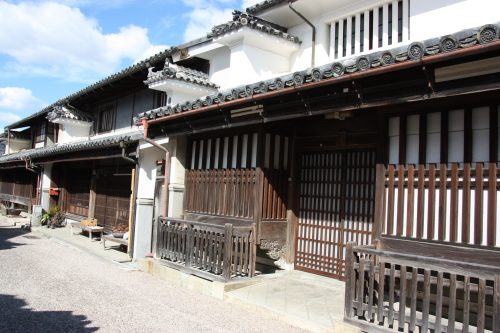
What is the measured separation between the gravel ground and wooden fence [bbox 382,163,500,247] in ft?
7.71

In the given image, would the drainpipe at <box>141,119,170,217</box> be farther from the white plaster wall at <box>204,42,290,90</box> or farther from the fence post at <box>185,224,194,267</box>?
the white plaster wall at <box>204,42,290,90</box>

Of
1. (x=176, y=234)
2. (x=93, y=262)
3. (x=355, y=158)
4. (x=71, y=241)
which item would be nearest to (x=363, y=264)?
(x=355, y=158)

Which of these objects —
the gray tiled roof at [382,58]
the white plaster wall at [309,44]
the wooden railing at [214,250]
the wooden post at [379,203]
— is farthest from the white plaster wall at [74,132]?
A: the wooden post at [379,203]

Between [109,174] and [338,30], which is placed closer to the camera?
[338,30]

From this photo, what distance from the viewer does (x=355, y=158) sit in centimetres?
774

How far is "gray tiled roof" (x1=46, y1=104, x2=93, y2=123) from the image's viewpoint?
18812 mm

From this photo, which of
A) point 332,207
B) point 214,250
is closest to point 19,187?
point 214,250

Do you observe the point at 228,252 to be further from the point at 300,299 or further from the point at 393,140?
Answer: the point at 393,140

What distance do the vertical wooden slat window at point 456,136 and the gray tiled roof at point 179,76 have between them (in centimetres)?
730

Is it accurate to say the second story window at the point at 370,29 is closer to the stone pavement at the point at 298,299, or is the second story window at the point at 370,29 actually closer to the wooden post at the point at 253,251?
the wooden post at the point at 253,251

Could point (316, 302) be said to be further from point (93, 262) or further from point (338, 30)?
point (93, 262)

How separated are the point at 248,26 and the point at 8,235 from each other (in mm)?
13370

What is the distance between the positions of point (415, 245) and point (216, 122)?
468cm

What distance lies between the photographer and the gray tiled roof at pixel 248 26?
381 inches
